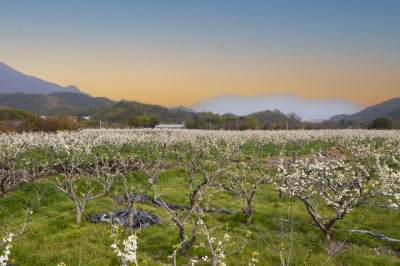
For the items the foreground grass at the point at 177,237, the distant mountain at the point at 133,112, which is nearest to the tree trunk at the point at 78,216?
the foreground grass at the point at 177,237

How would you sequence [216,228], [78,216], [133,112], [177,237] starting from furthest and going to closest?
[133,112], [78,216], [216,228], [177,237]

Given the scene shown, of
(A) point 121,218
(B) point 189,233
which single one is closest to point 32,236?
(A) point 121,218

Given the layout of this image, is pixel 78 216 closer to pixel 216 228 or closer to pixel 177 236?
pixel 177 236

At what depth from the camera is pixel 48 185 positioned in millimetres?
15586

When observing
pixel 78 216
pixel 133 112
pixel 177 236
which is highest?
pixel 133 112

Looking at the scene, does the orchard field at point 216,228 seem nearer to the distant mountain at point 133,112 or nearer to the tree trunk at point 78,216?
the tree trunk at point 78,216

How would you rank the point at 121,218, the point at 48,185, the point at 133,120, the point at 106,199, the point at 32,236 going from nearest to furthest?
the point at 32,236, the point at 121,218, the point at 106,199, the point at 48,185, the point at 133,120

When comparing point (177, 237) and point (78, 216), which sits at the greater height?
point (78, 216)

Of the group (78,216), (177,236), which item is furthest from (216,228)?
(78,216)

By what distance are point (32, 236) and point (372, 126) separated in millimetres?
104116

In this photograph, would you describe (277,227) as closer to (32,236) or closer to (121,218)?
(121,218)

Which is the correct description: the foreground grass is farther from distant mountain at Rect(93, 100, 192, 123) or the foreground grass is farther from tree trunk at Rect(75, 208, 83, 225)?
distant mountain at Rect(93, 100, 192, 123)

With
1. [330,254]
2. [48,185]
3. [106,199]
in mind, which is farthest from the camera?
[48,185]

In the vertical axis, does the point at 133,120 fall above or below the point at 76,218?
above
